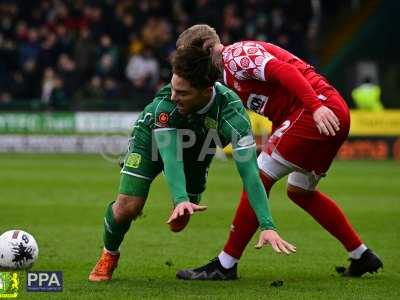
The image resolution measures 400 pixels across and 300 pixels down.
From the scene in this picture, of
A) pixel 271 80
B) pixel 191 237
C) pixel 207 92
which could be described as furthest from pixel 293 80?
pixel 191 237

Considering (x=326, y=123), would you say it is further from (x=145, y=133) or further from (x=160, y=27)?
(x=160, y=27)

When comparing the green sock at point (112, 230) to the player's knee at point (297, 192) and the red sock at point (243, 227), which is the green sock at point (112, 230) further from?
the player's knee at point (297, 192)

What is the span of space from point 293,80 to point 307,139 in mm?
635

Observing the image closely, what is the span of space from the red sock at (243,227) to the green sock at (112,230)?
0.80m

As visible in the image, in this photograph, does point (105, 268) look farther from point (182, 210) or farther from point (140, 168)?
point (182, 210)

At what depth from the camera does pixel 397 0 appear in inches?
1061

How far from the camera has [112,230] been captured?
7.05m

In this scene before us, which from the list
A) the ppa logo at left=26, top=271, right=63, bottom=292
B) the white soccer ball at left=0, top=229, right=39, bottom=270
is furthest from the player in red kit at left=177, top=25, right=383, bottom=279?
the white soccer ball at left=0, top=229, right=39, bottom=270

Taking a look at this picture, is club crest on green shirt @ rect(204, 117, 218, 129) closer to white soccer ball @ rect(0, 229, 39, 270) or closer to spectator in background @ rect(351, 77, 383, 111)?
white soccer ball @ rect(0, 229, 39, 270)

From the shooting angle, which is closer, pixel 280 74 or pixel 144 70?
pixel 280 74

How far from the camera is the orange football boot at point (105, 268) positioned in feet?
23.3

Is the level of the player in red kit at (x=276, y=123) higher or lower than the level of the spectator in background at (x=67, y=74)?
higher

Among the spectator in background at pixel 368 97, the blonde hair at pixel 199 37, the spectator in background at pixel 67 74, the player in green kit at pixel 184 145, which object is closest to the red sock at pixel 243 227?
the player in green kit at pixel 184 145

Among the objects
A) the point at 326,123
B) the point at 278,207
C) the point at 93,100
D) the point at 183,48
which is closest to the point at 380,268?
the point at 326,123
